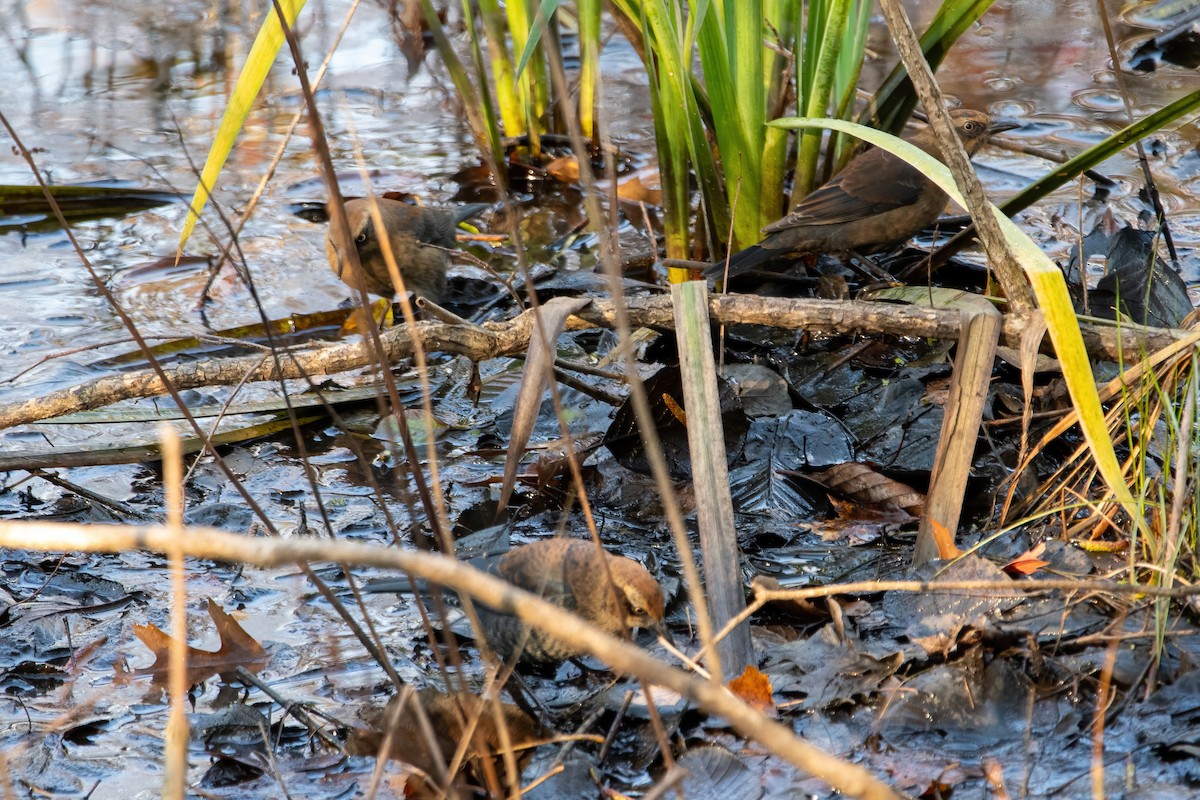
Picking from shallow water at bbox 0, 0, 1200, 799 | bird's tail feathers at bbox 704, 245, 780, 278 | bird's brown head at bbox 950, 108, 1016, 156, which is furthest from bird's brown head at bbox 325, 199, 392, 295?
bird's brown head at bbox 950, 108, 1016, 156

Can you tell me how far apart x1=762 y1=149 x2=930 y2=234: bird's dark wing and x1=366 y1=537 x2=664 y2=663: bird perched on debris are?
1983 millimetres

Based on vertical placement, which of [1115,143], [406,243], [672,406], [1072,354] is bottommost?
[672,406]

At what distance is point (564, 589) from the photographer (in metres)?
2.44

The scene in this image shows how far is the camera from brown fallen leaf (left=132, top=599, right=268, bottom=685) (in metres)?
2.56

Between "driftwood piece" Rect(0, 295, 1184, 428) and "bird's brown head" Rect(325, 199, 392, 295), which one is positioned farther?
"bird's brown head" Rect(325, 199, 392, 295)

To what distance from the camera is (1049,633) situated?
226 centimetres

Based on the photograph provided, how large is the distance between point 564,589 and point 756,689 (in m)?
0.47

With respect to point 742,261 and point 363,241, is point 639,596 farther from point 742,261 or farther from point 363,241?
point 363,241

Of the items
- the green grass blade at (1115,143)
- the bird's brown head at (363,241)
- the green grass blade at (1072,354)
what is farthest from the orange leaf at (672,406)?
the bird's brown head at (363,241)

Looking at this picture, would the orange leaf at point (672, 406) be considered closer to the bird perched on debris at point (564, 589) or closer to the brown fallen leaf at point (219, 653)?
the bird perched on debris at point (564, 589)

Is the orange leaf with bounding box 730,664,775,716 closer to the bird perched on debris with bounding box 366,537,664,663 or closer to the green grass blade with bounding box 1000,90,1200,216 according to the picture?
the bird perched on debris with bounding box 366,537,664,663

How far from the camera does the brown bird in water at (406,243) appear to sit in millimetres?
4762

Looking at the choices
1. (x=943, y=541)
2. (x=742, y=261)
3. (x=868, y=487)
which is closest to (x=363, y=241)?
(x=742, y=261)

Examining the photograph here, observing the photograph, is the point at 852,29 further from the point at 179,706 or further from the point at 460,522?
the point at 179,706
